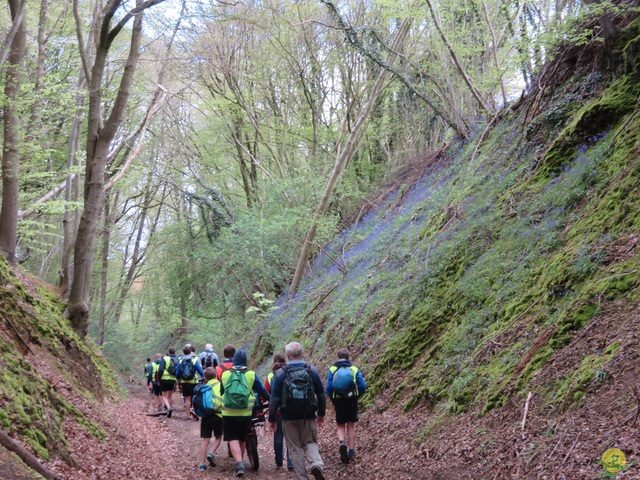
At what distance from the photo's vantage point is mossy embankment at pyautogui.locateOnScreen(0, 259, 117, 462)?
5535 mm

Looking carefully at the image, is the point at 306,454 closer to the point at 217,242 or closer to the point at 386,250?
the point at 386,250

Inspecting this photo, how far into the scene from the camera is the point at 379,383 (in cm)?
948

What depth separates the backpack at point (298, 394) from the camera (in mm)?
6617

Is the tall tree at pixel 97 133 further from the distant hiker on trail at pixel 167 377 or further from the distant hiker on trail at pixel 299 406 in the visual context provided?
the distant hiker on trail at pixel 299 406

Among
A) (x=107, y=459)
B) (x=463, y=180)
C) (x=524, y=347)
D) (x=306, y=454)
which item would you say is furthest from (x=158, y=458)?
(x=463, y=180)

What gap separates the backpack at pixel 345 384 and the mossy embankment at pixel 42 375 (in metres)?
3.38

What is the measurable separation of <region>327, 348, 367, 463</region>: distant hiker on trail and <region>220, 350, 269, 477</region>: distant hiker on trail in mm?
A: 1139

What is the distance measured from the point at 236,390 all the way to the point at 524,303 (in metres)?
4.11

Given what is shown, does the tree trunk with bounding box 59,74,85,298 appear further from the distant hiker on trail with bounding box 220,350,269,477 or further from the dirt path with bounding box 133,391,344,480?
the distant hiker on trail with bounding box 220,350,269,477

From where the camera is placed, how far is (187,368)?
43.9 feet

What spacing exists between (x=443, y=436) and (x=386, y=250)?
8560 millimetres

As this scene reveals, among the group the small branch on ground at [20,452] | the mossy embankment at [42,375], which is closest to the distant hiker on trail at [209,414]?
the mossy embankment at [42,375]

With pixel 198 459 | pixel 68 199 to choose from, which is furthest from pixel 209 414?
pixel 68 199

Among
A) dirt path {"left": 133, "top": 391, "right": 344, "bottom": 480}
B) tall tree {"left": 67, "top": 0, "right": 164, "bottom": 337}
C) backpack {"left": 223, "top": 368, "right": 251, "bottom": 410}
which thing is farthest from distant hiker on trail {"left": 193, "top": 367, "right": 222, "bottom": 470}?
tall tree {"left": 67, "top": 0, "right": 164, "bottom": 337}
